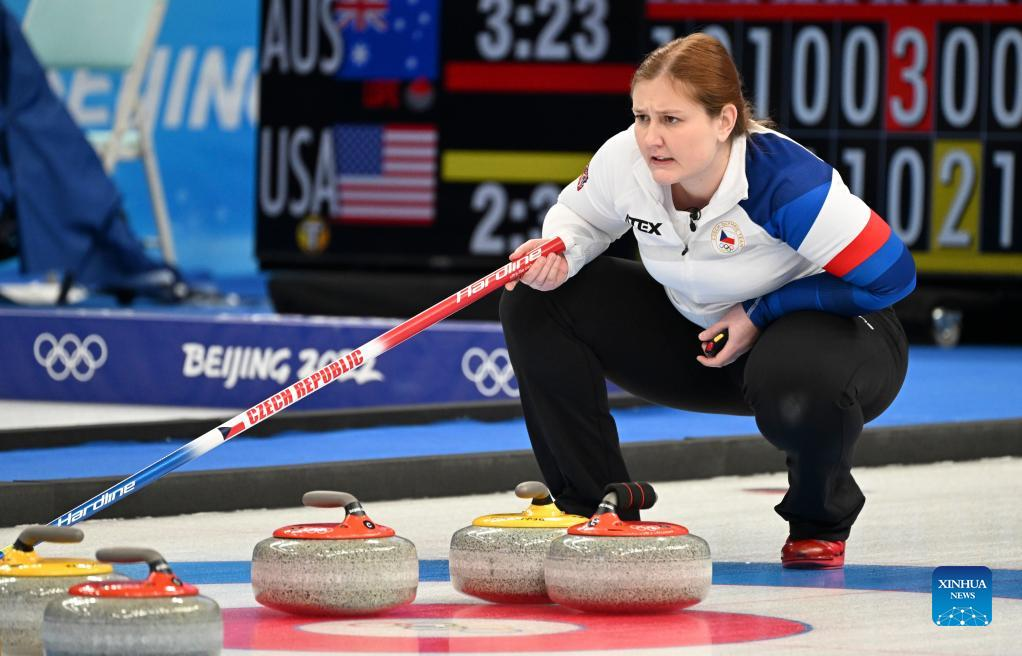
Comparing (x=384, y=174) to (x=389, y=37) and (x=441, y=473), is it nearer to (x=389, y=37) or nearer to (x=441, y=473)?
(x=389, y=37)

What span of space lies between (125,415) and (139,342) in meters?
0.39

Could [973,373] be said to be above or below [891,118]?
below

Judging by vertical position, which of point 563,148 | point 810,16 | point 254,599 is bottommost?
point 254,599

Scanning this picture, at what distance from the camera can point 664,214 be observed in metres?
2.76

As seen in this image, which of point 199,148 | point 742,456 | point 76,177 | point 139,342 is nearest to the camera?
point 742,456

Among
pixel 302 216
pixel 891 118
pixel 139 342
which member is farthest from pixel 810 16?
pixel 139 342

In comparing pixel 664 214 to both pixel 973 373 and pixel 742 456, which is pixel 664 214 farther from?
pixel 973 373

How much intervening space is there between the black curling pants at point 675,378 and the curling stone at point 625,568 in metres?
0.40

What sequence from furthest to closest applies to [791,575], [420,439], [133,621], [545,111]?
[545,111]
[420,439]
[791,575]
[133,621]

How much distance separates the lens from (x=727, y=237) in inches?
108

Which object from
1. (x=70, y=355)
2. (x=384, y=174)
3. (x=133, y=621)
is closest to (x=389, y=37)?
(x=384, y=174)

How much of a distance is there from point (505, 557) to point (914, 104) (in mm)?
5490

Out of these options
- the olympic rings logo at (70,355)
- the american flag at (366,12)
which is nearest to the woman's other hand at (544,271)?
the olympic rings logo at (70,355)

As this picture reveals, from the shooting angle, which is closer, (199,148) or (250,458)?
(250,458)
